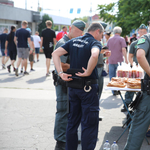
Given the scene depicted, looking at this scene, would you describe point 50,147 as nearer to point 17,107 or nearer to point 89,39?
point 89,39

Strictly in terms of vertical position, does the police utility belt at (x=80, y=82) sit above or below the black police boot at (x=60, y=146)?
above

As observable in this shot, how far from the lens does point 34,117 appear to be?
5.79 meters

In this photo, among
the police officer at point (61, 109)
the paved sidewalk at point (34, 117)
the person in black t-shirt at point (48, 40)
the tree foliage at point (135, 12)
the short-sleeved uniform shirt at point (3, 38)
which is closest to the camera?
the police officer at point (61, 109)

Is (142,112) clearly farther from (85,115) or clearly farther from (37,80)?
(37,80)

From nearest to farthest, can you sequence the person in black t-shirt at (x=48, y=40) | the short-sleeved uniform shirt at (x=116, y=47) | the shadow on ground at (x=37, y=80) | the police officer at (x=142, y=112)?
1. the police officer at (x=142, y=112)
2. the short-sleeved uniform shirt at (x=116, y=47)
3. the shadow on ground at (x=37, y=80)
4. the person in black t-shirt at (x=48, y=40)

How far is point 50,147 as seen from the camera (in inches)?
167

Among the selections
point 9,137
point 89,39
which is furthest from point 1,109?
point 89,39

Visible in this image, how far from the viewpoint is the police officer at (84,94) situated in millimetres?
3375

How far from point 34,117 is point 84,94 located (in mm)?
2651

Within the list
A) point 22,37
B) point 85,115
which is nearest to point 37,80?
point 22,37

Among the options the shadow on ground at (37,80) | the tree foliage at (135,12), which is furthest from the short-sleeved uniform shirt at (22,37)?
the tree foliage at (135,12)

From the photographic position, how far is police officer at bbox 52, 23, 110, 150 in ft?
11.1

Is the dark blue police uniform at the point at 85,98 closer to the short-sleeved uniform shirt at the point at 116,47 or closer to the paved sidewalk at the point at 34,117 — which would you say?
the paved sidewalk at the point at 34,117

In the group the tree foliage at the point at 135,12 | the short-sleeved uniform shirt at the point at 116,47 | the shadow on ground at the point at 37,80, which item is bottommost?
the shadow on ground at the point at 37,80
